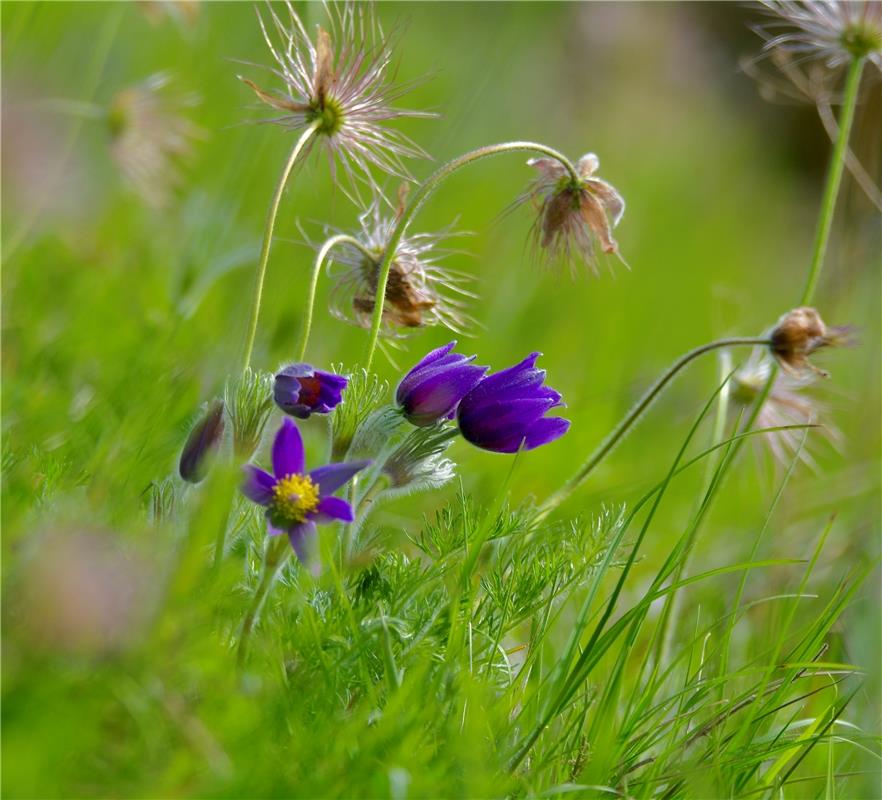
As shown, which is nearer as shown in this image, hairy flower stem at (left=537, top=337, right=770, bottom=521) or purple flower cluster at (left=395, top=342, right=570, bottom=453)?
purple flower cluster at (left=395, top=342, right=570, bottom=453)

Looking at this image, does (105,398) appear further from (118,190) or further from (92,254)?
(118,190)

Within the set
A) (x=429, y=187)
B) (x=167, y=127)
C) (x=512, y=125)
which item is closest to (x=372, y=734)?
(x=429, y=187)

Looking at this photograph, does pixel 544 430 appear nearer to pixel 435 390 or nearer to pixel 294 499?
pixel 435 390

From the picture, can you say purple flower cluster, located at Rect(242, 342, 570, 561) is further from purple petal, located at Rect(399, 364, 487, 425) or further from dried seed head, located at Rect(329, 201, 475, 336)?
dried seed head, located at Rect(329, 201, 475, 336)

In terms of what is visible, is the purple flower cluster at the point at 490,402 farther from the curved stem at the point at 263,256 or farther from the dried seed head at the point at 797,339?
the dried seed head at the point at 797,339

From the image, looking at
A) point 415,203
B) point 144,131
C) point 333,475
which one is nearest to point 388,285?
point 415,203

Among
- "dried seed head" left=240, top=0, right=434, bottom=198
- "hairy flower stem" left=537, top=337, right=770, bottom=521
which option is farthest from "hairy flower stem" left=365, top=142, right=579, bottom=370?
"hairy flower stem" left=537, top=337, right=770, bottom=521
